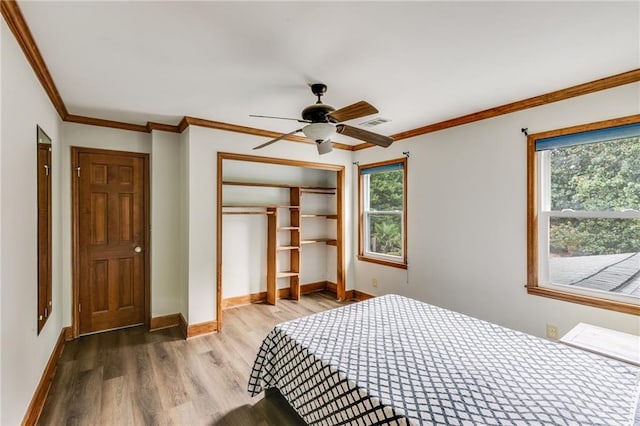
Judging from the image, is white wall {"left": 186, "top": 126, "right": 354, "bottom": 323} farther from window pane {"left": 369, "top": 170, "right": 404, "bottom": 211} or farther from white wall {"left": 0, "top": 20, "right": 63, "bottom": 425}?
window pane {"left": 369, "top": 170, "right": 404, "bottom": 211}

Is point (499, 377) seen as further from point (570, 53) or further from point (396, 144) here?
point (396, 144)

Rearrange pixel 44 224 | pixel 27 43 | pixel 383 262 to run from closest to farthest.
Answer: pixel 27 43
pixel 44 224
pixel 383 262

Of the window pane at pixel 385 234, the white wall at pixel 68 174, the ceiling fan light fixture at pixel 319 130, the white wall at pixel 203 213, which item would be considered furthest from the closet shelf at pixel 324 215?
the white wall at pixel 68 174

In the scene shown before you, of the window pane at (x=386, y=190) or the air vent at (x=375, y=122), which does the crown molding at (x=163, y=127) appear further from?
the window pane at (x=386, y=190)

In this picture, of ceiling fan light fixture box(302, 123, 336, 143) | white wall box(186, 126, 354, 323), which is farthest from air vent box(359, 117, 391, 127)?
white wall box(186, 126, 354, 323)

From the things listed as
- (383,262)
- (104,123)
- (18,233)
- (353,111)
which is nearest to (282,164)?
(383,262)

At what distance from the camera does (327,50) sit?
2.00m

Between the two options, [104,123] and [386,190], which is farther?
[386,190]

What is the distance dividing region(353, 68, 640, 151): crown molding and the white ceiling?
0.26 feet

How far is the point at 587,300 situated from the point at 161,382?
362 cm

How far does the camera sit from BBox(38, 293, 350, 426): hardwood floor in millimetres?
2172

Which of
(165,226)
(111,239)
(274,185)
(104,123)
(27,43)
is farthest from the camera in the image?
(274,185)

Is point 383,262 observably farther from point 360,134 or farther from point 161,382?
point 161,382

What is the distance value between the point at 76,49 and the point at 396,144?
3462 mm
